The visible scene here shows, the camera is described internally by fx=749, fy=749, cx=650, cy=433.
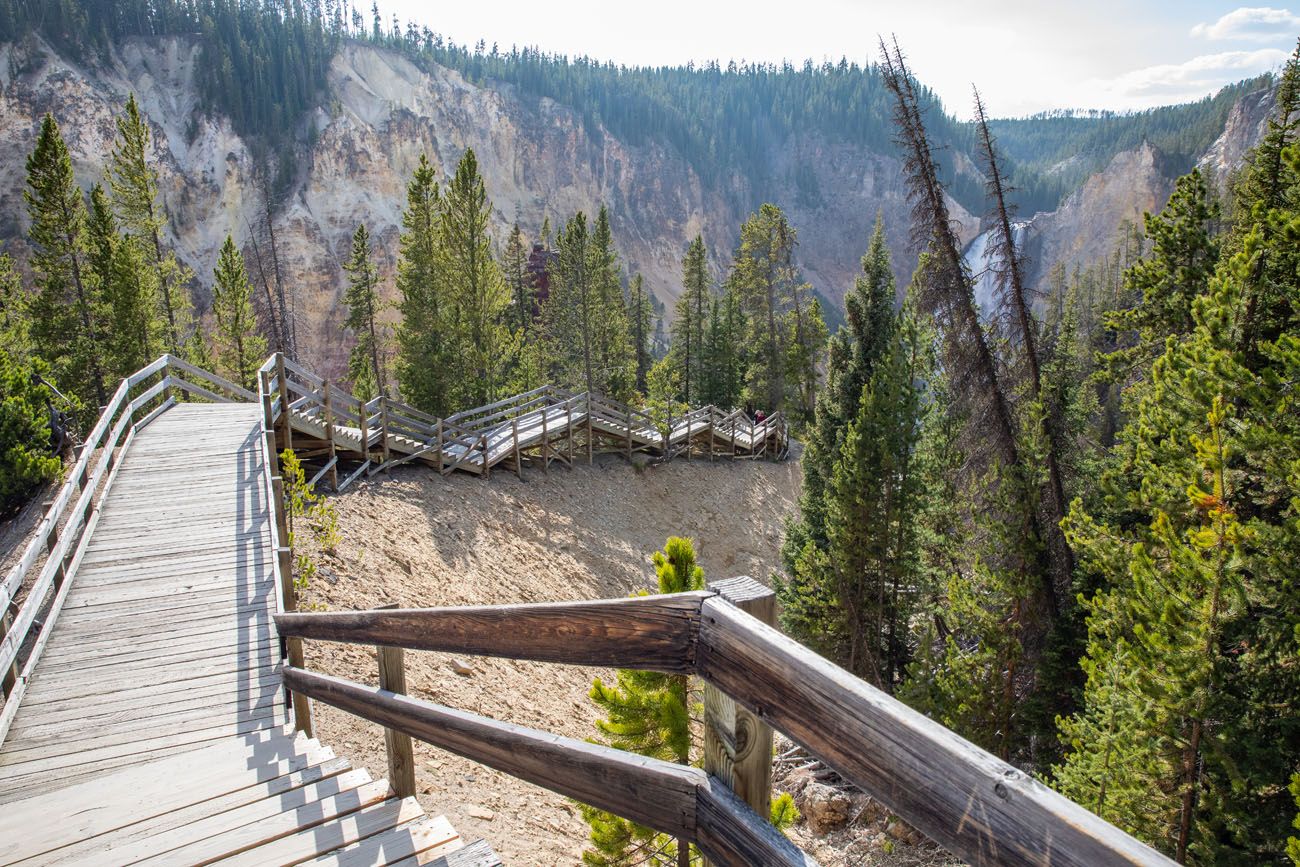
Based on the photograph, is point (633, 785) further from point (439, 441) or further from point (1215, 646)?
point (439, 441)

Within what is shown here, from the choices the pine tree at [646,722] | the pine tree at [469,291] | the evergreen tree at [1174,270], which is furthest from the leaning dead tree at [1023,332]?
the pine tree at [469,291]

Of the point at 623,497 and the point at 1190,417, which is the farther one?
the point at 623,497

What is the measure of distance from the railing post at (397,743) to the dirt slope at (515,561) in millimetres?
4105

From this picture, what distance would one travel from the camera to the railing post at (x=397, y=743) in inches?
130

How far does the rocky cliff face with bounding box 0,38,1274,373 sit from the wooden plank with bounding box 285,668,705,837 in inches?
1696

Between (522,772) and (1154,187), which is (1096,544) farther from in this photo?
(1154,187)

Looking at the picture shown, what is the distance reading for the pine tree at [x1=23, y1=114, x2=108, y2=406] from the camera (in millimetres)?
23016

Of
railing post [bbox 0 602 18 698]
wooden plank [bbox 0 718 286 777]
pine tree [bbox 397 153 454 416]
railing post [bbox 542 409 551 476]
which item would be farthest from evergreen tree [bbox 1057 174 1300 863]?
pine tree [bbox 397 153 454 416]

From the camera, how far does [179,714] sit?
6.00 metres

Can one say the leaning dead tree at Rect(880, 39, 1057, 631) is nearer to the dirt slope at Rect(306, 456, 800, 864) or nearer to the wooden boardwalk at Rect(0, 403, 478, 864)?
the dirt slope at Rect(306, 456, 800, 864)

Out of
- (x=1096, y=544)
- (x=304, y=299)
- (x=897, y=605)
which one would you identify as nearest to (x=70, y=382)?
(x=897, y=605)

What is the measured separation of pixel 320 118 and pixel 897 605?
8097cm

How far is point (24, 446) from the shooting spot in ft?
43.9

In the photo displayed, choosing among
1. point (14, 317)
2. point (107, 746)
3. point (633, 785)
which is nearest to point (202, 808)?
point (107, 746)
